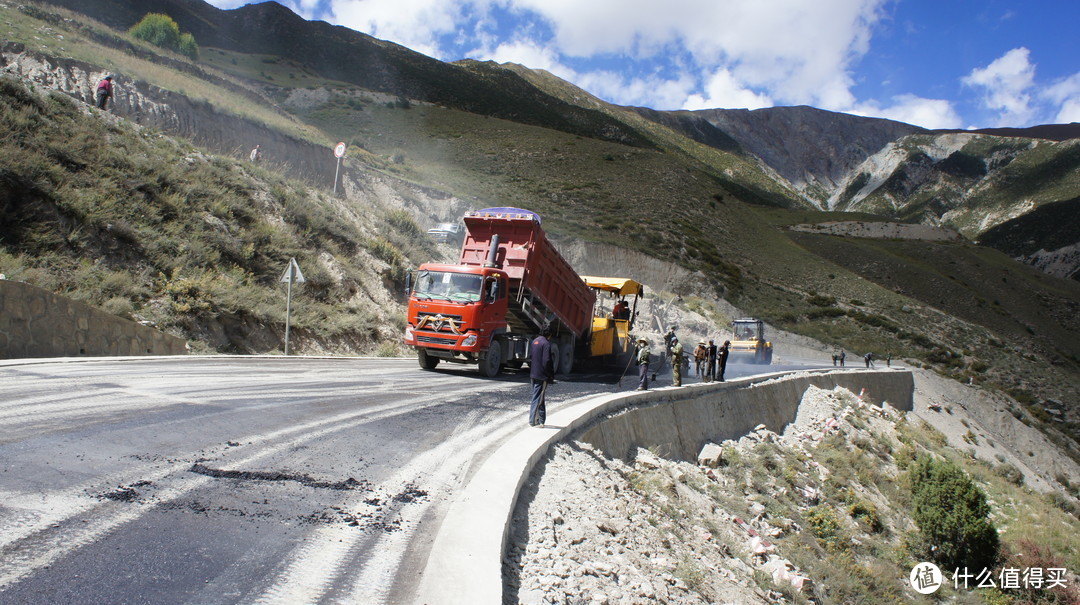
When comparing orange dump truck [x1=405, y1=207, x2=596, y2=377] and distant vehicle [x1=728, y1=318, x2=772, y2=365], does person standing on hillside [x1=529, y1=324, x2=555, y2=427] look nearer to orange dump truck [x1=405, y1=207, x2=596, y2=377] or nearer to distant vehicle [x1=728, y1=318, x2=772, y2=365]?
orange dump truck [x1=405, y1=207, x2=596, y2=377]

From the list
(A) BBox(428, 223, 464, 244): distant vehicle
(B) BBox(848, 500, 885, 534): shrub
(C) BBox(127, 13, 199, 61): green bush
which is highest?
(C) BBox(127, 13, 199, 61): green bush

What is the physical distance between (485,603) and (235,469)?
9.40 feet

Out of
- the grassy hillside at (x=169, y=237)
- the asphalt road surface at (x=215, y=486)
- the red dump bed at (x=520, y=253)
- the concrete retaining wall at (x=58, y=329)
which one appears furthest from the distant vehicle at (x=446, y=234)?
the asphalt road surface at (x=215, y=486)

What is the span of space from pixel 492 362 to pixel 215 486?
10.8m

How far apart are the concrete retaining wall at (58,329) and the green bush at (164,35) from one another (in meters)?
64.9

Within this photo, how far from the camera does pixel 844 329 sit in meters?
54.7

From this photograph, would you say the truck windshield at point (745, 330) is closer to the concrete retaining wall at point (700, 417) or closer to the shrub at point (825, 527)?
the concrete retaining wall at point (700, 417)

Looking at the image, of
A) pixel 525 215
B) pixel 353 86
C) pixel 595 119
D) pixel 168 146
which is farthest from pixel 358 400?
pixel 595 119

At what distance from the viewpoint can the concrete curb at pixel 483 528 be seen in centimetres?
355

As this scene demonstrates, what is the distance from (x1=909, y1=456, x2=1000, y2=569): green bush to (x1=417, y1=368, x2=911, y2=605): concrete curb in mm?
10284

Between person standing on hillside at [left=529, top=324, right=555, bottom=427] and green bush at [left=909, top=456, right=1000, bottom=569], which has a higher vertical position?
person standing on hillside at [left=529, top=324, right=555, bottom=427]

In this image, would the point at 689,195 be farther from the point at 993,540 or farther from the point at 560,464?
the point at 560,464

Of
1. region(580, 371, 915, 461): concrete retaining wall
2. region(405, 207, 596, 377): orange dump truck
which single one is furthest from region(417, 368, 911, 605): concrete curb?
region(405, 207, 596, 377): orange dump truck

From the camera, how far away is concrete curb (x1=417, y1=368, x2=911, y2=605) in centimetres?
355
